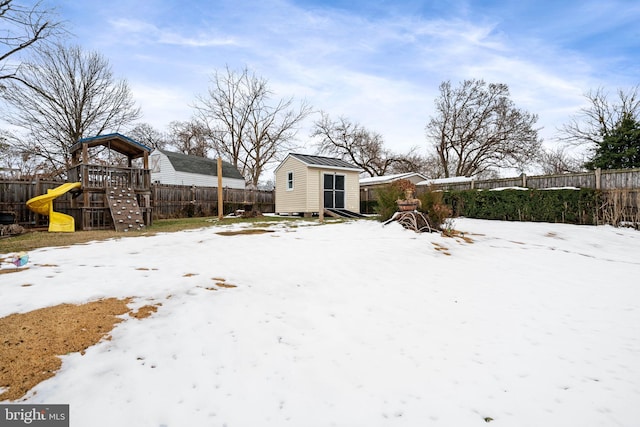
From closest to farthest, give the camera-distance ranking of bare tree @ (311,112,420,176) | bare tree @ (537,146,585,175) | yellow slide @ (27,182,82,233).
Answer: yellow slide @ (27,182,82,233)
bare tree @ (537,146,585,175)
bare tree @ (311,112,420,176)

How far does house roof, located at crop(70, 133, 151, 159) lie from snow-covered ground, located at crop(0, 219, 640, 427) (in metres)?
5.92

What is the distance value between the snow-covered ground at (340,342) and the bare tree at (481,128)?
67.5ft

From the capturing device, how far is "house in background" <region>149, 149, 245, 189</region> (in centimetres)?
2172

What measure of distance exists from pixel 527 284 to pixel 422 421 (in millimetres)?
3645

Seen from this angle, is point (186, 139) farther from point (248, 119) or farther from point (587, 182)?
point (587, 182)

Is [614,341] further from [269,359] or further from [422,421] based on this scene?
[269,359]

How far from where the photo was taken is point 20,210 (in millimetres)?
9453

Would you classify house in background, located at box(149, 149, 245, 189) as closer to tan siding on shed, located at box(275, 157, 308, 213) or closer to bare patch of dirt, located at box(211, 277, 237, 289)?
tan siding on shed, located at box(275, 157, 308, 213)

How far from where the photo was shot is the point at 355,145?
27031 mm

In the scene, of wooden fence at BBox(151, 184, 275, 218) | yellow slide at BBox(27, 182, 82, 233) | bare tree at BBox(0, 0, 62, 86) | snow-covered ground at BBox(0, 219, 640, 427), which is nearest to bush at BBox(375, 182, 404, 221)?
snow-covered ground at BBox(0, 219, 640, 427)

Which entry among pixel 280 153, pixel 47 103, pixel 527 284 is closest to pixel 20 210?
pixel 47 103

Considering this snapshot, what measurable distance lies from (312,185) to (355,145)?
14007 mm

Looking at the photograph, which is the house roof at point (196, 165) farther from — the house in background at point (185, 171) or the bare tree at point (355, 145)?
the bare tree at point (355, 145)

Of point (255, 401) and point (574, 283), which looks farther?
point (574, 283)
